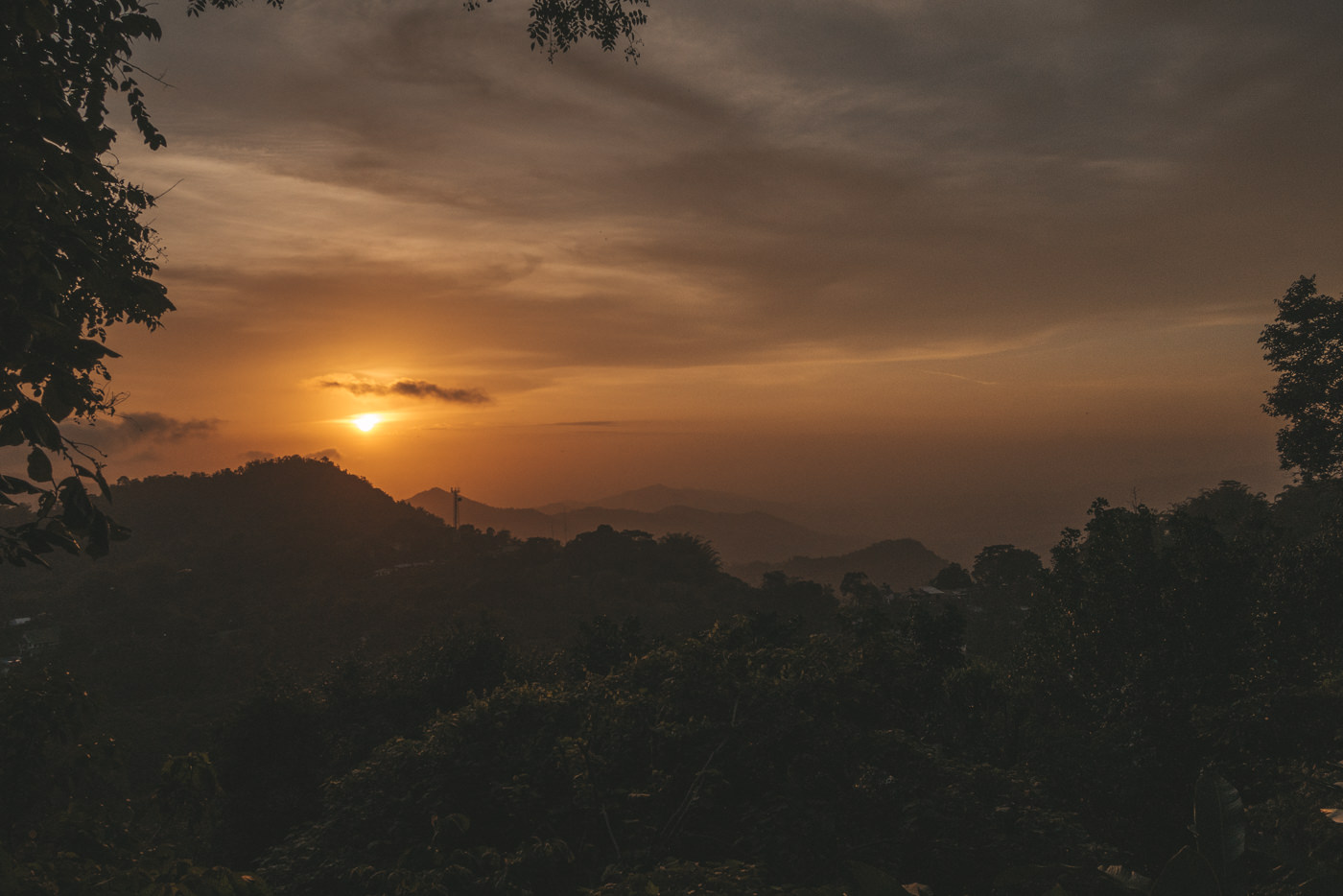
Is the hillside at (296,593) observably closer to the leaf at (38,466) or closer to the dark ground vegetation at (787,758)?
the dark ground vegetation at (787,758)

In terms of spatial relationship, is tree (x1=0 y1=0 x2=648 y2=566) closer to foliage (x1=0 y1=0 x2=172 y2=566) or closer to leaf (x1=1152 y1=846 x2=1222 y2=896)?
foliage (x1=0 y1=0 x2=172 y2=566)

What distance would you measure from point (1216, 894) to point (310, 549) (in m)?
101

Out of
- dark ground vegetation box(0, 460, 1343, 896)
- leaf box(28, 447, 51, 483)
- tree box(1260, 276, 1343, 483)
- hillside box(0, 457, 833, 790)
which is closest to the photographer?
leaf box(28, 447, 51, 483)

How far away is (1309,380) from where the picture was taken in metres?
21.0

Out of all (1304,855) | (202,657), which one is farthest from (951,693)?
(202,657)

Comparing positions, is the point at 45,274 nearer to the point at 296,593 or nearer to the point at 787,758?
the point at 787,758

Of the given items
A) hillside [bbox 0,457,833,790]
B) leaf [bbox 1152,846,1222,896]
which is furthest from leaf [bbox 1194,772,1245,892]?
hillside [bbox 0,457,833,790]

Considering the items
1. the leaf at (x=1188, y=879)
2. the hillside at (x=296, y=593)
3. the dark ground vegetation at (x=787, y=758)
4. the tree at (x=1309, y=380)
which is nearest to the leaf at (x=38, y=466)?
the dark ground vegetation at (x=787, y=758)

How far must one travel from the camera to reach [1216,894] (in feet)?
6.68

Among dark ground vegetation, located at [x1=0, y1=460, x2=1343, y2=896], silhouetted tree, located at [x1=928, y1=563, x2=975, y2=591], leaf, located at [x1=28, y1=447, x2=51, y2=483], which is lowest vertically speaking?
silhouetted tree, located at [x1=928, y1=563, x2=975, y2=591]

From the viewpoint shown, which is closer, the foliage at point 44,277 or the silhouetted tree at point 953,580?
the foliage at point 44,277

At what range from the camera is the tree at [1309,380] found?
20.7 m

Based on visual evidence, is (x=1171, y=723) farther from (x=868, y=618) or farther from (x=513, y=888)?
(x=513, y=888)

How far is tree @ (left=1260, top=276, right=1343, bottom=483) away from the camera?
67.8ft
